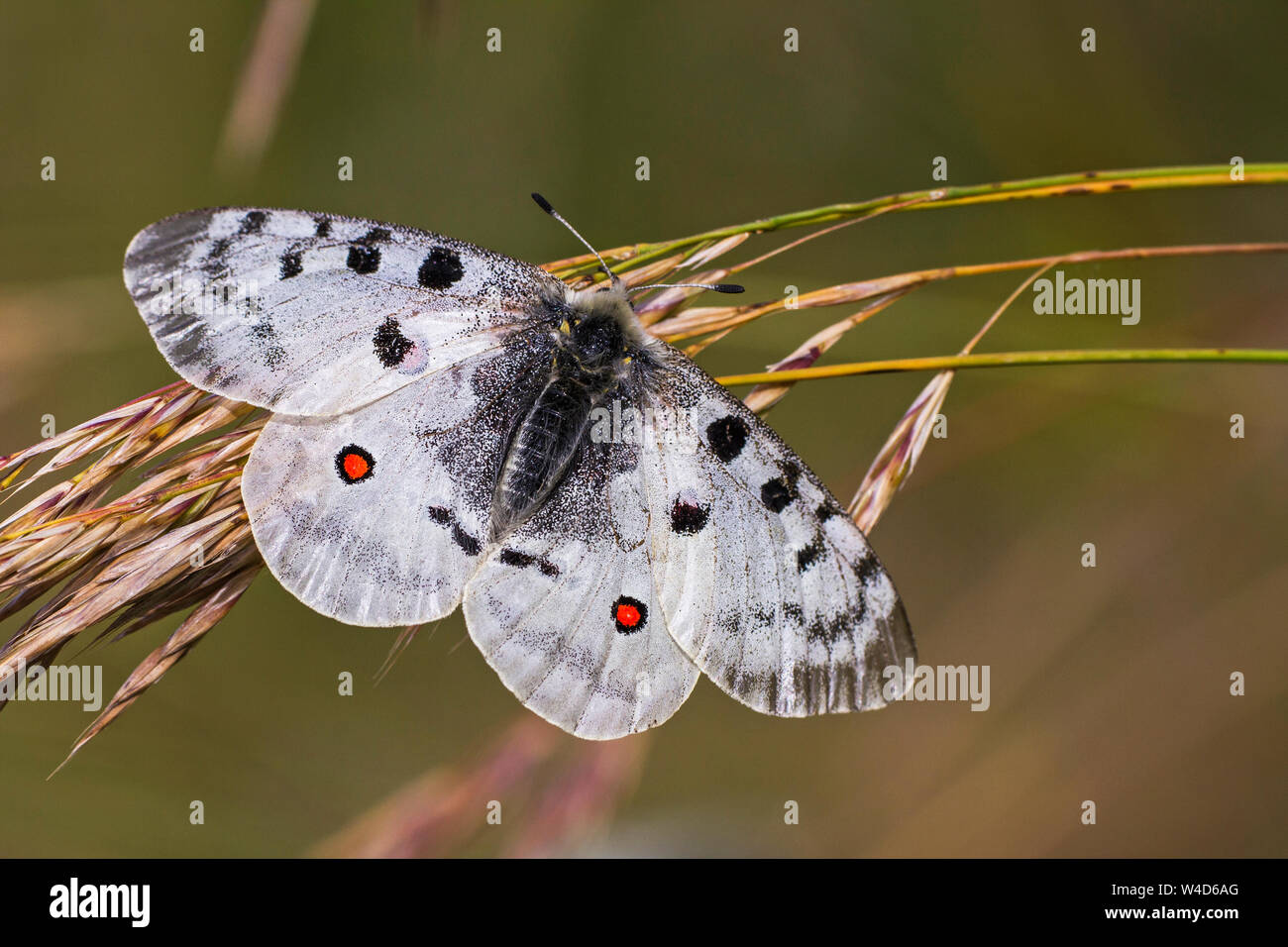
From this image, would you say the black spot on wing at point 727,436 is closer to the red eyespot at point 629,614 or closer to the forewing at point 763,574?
the forewing at point 763,574

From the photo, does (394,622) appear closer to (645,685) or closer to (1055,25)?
(645,685)

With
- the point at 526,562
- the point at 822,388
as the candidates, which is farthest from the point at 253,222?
the point at 822,388

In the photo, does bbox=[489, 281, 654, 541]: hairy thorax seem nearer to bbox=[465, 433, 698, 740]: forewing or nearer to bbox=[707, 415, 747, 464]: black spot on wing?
bbox=[465, 433, 698, 740]: forewing

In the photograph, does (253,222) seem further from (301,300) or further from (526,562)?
(526,562)

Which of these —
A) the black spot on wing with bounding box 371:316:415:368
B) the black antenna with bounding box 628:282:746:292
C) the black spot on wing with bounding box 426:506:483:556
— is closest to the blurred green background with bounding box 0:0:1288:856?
the black antenna with bounding box 628:282:746:292

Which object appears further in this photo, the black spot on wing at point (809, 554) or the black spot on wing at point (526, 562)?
the black spot on wing at point (526, 562)

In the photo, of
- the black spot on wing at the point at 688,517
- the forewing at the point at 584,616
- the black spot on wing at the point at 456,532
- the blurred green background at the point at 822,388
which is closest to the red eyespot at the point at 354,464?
the black spot on wing at the point at 456,532
